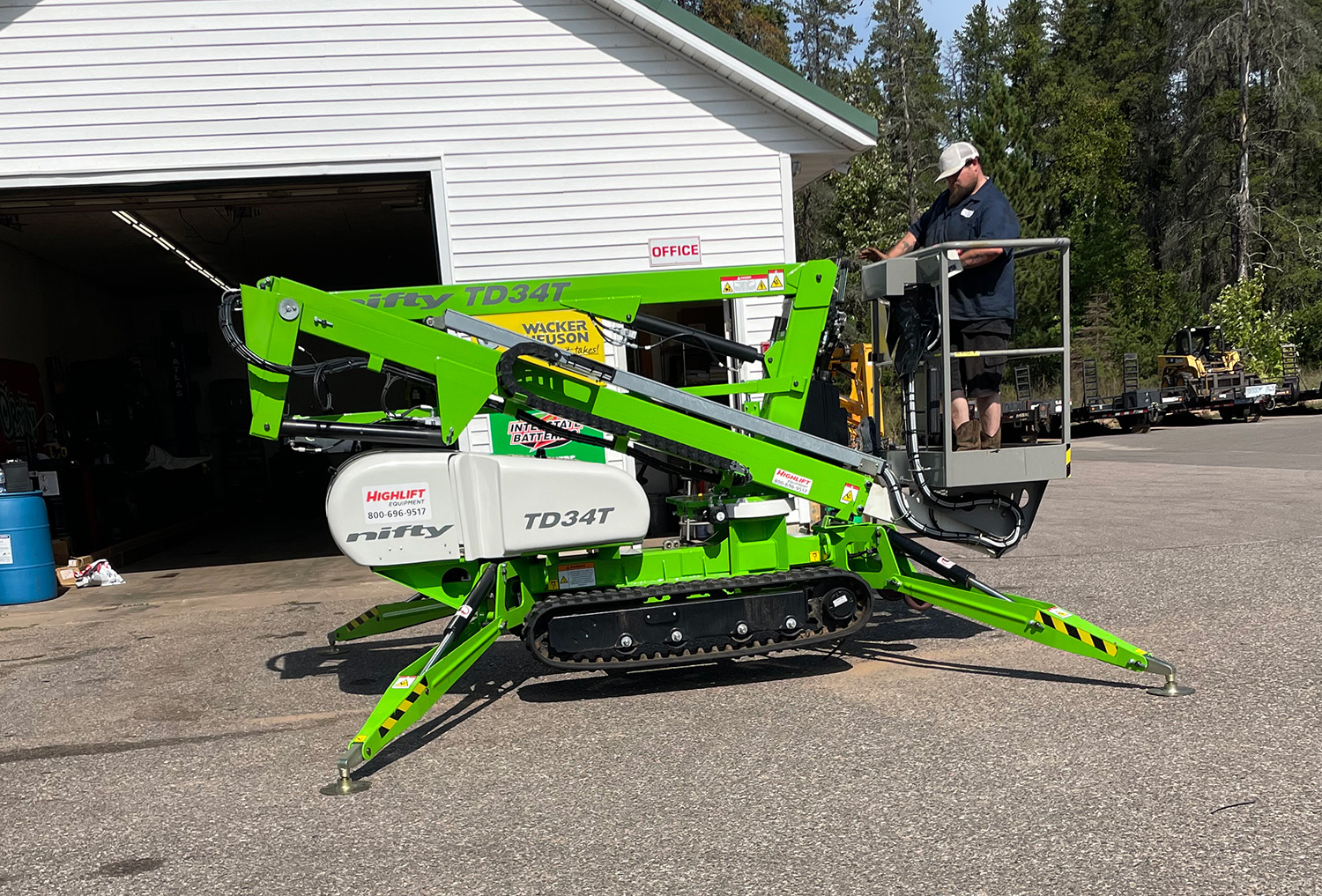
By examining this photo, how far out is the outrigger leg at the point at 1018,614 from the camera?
5164 mm

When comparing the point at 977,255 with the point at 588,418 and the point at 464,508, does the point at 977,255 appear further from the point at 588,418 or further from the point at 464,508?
the point at 464,508

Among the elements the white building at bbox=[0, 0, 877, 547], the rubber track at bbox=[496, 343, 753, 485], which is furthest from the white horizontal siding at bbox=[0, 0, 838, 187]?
the rubber track at bbox=[496, 343, 753, 485]

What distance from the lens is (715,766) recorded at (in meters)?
4.48

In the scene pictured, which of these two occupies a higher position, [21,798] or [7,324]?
[7,324]

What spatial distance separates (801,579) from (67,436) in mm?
14759

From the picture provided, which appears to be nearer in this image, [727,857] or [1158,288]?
[727,857]

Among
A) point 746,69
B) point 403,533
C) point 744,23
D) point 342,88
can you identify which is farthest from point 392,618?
point 744,23

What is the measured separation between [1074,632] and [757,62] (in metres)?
6.96

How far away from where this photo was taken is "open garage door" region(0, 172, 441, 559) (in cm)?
1225

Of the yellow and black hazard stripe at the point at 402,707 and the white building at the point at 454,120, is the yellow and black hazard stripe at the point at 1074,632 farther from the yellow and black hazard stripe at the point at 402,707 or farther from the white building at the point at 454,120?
the white building at the point at 454,120

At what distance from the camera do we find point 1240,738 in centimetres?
448

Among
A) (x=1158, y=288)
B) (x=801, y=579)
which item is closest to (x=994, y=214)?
(x=801, y=579)

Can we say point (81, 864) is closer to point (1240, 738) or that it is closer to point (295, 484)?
point (1240, 738)

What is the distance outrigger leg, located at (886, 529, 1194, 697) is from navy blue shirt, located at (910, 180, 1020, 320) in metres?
1.33
